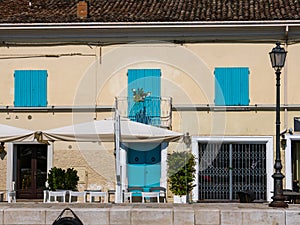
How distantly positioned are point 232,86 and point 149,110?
2.60 meters

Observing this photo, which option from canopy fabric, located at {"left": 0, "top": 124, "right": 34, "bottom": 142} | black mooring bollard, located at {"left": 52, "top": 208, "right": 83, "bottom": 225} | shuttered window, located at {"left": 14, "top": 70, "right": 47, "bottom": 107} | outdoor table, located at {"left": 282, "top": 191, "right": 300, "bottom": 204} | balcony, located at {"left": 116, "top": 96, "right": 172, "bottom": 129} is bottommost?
black mooring bollard, located at {"left": 52, "top": 208, "right": 83, "bottom": 225}

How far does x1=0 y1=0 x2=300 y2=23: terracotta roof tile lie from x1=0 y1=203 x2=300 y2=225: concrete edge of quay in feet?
28.4

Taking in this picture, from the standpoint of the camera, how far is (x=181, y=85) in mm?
21734

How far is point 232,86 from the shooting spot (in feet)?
70.6

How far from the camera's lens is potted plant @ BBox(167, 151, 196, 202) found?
19656 mm

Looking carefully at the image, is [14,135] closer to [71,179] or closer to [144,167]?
[71,179]

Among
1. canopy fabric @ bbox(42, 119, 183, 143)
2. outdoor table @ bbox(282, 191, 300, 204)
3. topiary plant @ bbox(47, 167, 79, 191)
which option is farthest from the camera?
topiary plant @ bbox(47, 167, 79, 191)

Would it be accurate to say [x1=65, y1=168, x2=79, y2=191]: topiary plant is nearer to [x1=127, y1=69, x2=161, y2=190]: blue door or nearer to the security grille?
[x1=127, y1=69, x2=161, y2=190]: blue door

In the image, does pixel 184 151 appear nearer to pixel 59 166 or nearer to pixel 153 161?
pixel 153 161

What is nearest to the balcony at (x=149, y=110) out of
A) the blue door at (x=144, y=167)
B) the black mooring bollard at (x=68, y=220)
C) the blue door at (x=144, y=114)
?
the blue door at (x=144, y=114)

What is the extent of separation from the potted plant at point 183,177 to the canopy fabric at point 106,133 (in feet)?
4.27

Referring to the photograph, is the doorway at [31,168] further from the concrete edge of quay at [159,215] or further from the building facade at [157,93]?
the concrete edge of quay at [159,215]

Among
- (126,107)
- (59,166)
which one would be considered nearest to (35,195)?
(59,166)

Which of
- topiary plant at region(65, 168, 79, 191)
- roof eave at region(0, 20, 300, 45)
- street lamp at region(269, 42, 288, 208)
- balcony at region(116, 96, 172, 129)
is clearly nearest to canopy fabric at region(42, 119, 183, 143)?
topiary plant at region(65, 168, 79, 191)
